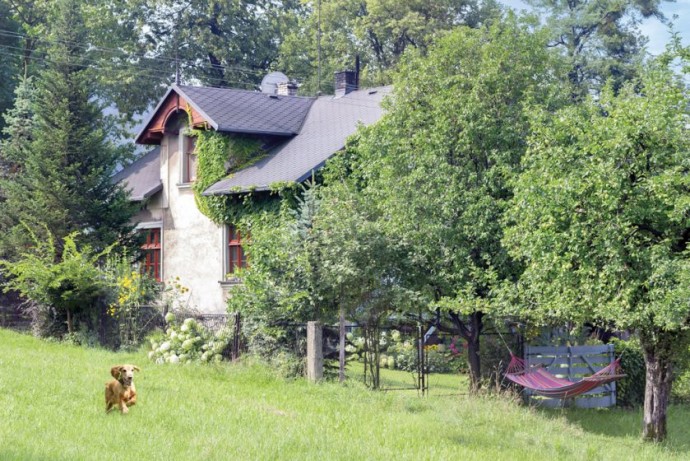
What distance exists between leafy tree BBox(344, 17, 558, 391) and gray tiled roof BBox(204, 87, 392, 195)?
472 centimetres

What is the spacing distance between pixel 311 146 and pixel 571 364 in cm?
993

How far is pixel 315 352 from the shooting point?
1639cm

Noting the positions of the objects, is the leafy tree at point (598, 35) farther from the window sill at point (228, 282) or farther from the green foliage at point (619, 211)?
the green foliage at point (619, 211)

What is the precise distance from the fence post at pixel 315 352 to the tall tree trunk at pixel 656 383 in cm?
532

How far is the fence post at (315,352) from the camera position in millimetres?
16359

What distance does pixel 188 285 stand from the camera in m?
27.0

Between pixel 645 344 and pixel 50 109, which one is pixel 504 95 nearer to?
pixel 645 344

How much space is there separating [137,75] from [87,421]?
107 feet

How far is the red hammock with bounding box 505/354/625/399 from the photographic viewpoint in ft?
47.8

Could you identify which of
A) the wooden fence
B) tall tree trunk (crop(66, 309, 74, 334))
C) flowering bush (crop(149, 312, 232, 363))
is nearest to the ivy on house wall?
tall tree trunk (crop(66, 309, 74, 334))

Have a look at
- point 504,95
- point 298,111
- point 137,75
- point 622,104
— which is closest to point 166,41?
point 137,75

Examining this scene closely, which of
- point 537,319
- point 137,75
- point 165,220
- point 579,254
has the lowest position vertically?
point 537,319

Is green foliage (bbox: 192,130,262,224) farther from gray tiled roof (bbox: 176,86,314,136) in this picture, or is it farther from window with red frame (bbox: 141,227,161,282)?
window with red frame (bbox: 141,227,161,282)

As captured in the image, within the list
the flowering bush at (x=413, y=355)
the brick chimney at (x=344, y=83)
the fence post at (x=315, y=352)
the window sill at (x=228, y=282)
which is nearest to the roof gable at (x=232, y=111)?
the brick chimney at (x=344, y=83)
